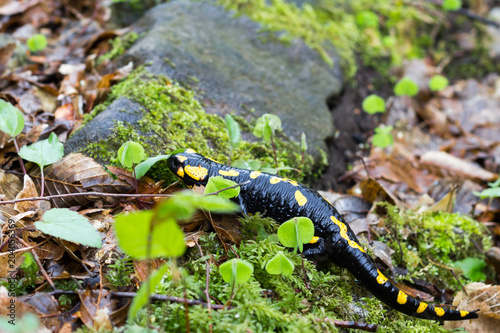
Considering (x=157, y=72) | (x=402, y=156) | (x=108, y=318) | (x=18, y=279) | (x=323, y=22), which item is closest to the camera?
(x=108, y=318)

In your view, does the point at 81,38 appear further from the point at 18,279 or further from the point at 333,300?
the point at 333,300

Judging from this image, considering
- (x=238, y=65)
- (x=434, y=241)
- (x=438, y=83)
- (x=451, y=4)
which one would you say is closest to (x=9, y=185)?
(x=238, y=65)

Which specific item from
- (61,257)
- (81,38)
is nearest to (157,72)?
(81,38)

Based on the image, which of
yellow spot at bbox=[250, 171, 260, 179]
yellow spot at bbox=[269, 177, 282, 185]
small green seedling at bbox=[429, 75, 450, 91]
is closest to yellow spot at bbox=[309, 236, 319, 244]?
yellow spot at bbox=[269, 177, 282, 185]

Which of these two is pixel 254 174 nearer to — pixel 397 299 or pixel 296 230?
pixel 296 230

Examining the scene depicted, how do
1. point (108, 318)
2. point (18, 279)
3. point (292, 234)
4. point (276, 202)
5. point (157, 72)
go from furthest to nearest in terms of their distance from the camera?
point (157, 72) < point (276, 202) < point (292, 234) < point (18, 279) < point (108, 318)

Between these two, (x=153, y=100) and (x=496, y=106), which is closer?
(x=153, y=100)

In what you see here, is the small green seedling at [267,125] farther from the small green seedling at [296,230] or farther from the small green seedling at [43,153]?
the small green seedling at [43,153]
